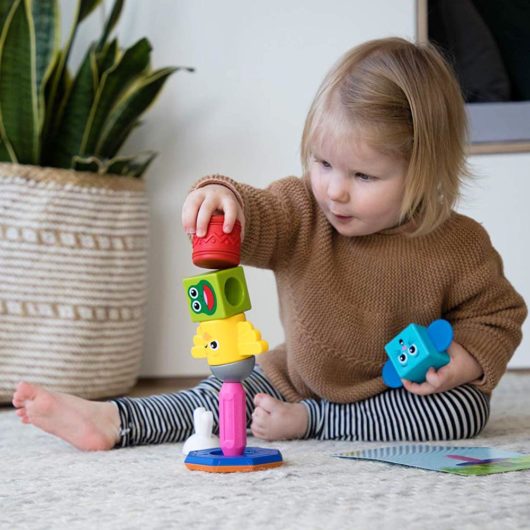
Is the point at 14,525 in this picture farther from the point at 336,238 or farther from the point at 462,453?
the point at 336,238

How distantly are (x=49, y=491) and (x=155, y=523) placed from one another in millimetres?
183

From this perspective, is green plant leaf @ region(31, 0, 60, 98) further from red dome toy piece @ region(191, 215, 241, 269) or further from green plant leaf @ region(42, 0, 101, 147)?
red dome toy piece @ region(191, 215, 241, 269)

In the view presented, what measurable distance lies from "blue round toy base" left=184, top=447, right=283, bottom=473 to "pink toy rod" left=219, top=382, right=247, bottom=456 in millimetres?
15

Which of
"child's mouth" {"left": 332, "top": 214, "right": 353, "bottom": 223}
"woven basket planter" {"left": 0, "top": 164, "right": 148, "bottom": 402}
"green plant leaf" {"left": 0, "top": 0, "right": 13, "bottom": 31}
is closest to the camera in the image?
"child's mouth" {"left": 332, "top": 214, "right": 353, "bottom": 223}

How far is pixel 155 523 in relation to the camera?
0.67 metres

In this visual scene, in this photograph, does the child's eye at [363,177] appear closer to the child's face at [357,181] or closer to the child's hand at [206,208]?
the child's face at [357,181]

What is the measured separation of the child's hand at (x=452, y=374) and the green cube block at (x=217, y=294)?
0.31m

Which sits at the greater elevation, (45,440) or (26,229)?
(26,229)

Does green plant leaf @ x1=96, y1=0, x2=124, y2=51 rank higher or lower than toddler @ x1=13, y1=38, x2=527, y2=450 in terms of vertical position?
higher

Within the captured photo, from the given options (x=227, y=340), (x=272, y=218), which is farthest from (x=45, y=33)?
(x=227, y=340)

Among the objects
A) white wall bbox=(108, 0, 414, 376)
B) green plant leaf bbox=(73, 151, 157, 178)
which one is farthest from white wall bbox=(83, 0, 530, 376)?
green plant leaf bbox=(73, 151, 157, 178)

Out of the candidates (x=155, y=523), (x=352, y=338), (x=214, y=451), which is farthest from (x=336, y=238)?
(x=155, y=523)

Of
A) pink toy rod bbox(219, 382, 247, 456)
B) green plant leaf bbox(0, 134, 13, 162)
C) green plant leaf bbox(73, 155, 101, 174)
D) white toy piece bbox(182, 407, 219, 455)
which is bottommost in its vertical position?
white toy piece bbox(182, 407, 219, 455)

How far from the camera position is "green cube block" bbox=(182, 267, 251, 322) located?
0.86 m
